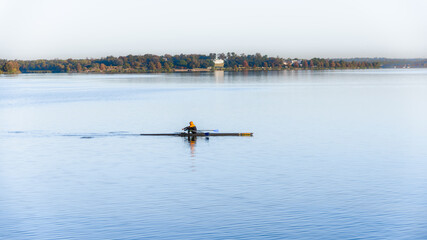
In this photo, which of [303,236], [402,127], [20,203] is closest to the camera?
[303,236]

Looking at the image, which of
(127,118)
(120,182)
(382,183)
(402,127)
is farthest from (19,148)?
(402,127)

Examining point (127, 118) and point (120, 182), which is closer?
point (120, 182)

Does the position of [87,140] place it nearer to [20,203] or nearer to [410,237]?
[20,203]

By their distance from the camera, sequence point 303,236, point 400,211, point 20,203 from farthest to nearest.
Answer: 1. point 20,203
2. point 400,211
3. point 303,236

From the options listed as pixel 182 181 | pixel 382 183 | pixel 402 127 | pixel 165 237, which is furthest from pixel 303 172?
pixel 402 127

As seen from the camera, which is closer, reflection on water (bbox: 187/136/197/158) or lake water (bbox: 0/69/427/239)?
lake water (bbox: 0/69/427/239)

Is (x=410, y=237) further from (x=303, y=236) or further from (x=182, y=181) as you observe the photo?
(x=182, y=181)

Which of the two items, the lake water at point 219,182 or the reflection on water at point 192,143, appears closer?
the lake water at point 219,182

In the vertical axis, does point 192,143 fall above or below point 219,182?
below

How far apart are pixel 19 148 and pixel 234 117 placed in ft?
102

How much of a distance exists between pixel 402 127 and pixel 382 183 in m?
28.9

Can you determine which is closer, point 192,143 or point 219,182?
point 219,182

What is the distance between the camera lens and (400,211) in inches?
967

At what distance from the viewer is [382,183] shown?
30250 mm
